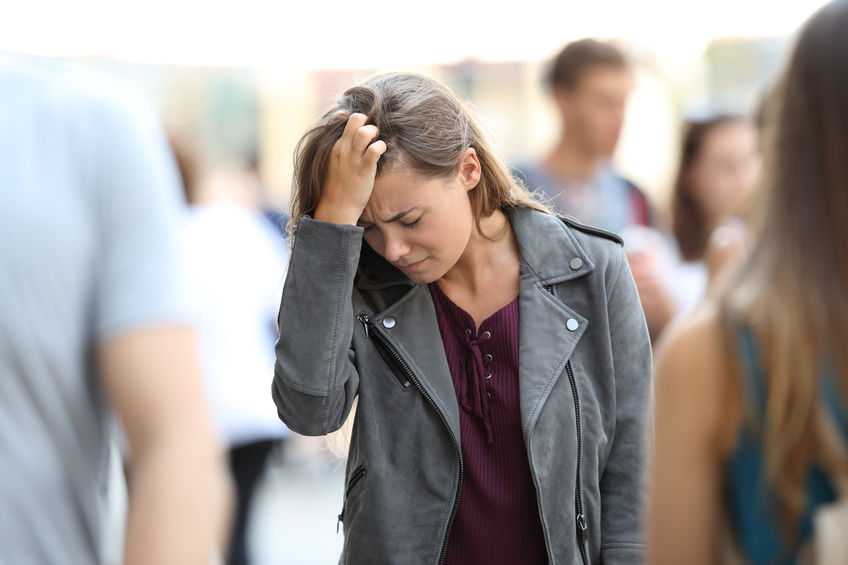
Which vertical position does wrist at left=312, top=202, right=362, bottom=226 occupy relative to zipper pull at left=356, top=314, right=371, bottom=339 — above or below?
above

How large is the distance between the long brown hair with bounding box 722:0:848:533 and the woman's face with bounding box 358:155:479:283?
2.89ft

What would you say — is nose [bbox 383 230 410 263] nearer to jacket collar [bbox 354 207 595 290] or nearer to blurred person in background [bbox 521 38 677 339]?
jacket collar [bbox 354 207 595 290]

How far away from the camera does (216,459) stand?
1223 millimetres

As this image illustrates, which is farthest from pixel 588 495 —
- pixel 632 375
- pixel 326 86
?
pixel 326 86

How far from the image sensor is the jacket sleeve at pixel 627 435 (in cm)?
208

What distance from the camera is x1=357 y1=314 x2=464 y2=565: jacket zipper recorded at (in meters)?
2.00

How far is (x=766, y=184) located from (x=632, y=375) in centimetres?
85

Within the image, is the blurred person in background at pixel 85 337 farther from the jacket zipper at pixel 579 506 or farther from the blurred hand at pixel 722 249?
the blurred hand at pixel 722 249

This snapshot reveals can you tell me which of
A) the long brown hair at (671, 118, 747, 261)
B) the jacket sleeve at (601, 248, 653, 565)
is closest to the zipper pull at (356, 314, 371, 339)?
the jacket sleeve at (601, 248, 653, 565)

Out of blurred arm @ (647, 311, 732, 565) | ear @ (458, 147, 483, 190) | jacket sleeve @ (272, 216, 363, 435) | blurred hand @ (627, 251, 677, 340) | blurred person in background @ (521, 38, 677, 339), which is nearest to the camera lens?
blurred arm @ (647, 311, 732, 565)

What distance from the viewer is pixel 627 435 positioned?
2.11 m

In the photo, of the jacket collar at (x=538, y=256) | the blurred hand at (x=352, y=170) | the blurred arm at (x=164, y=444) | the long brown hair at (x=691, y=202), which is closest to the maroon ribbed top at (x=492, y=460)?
the jacket collar at (x=538, y=256)

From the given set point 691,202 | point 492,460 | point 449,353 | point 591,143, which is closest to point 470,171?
point 449,353

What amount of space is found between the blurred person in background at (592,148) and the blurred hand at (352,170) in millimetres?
1605
